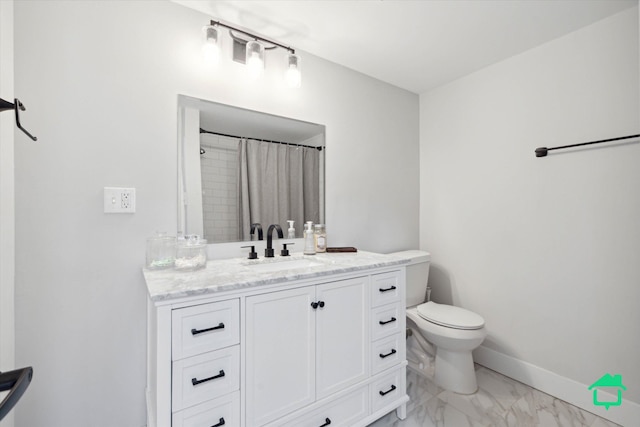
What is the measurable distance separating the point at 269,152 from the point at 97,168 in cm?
88

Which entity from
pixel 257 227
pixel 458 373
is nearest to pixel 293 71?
pixel 257 227

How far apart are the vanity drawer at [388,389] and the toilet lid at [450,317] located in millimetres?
422

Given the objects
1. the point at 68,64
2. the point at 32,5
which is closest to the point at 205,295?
the point at 68,64

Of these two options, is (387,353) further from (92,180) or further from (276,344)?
(92,180)

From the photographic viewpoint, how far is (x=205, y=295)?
104 centimetres

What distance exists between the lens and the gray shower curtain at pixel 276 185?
1.72 meters

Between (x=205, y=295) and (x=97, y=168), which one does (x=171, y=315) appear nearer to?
(x=205, y=295)

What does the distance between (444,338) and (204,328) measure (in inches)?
58.1

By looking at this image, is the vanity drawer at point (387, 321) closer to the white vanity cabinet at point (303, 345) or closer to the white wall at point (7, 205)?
the white vanity cabinet at point (303, 345)

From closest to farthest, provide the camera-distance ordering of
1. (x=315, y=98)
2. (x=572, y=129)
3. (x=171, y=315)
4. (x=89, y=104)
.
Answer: (x=171, y=315), (x=89, y=104), (x=572, y=129), (x=315, y=98)

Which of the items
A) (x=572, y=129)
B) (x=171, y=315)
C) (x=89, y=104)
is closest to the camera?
(x=171, y=315)

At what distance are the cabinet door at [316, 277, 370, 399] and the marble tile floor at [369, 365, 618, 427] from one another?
45 centimetres

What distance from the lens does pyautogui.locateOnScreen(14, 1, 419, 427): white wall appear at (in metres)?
1.21

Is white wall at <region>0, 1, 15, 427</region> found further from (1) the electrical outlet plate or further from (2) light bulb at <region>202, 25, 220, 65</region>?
(2) light bulb at <region>202, 25, 220, 65</region>
